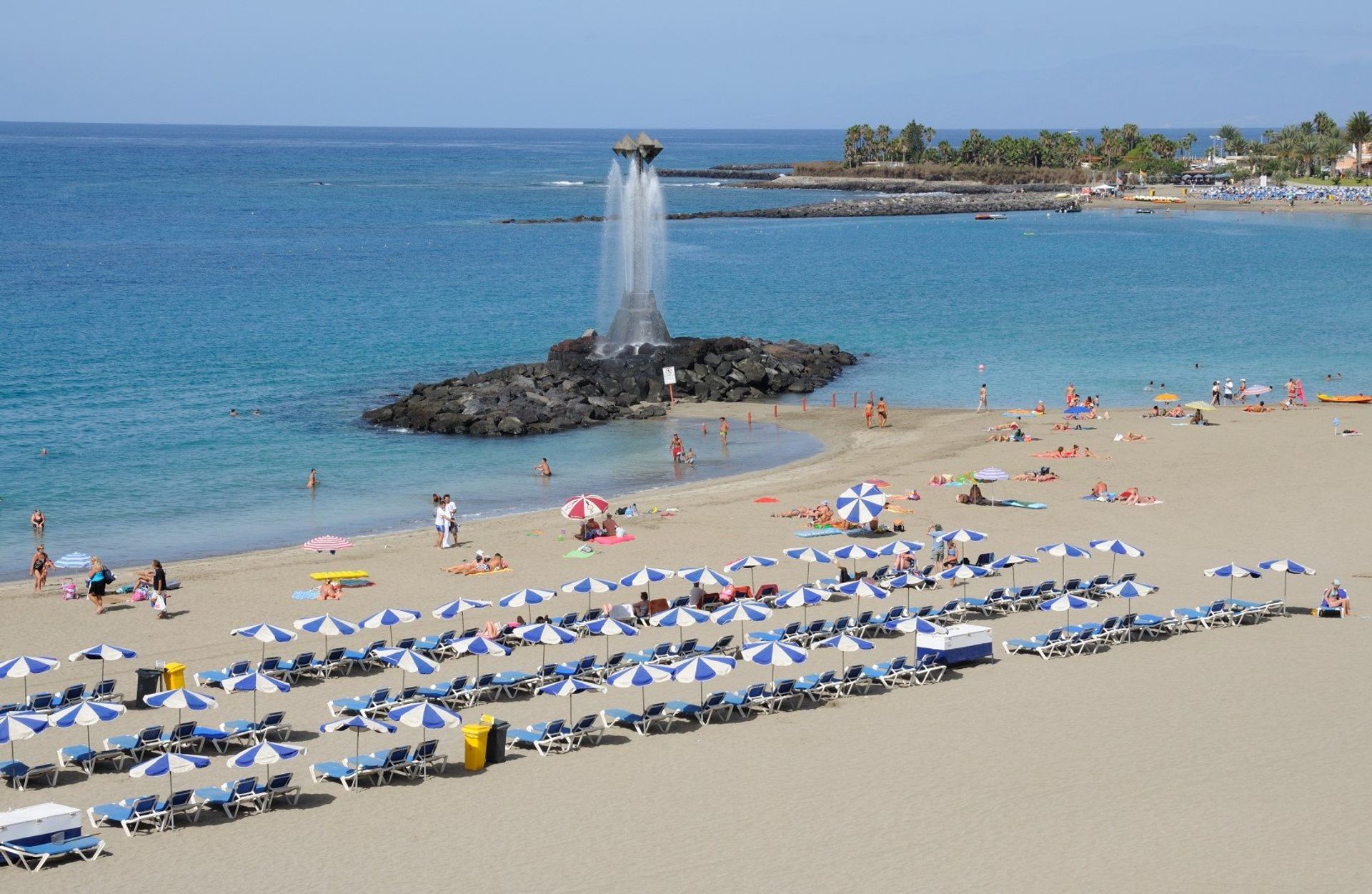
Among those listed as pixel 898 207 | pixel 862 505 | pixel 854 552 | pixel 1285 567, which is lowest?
pixel 854 552

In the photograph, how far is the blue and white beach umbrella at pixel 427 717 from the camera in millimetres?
19016

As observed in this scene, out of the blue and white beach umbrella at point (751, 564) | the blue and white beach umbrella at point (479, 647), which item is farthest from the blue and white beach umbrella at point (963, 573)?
the blue and white beach umbrella at point (479, 647)

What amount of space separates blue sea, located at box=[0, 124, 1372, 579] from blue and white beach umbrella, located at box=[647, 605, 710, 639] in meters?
12.5

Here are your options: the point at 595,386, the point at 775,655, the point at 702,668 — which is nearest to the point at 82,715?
the point at 702,668

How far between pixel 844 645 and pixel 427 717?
6336 millimetres

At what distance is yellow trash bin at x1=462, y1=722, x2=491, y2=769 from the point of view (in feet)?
62.9

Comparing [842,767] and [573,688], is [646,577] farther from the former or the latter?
[842,767]

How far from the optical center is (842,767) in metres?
19.1

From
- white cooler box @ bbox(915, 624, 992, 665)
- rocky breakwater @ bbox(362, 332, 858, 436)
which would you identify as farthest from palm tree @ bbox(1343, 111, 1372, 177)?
white cooler box @ bbox(915, 624, 992, 665)

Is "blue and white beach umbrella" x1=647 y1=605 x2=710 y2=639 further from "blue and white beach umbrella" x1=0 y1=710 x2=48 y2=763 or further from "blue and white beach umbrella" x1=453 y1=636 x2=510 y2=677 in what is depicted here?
"blue and white beach umbrella" x1=0 y1=710 x2=48 y2=763

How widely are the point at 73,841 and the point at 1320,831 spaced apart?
13.7 metres

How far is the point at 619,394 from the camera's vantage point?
50.4 m

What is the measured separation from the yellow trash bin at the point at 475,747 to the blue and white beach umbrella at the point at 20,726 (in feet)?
17.2

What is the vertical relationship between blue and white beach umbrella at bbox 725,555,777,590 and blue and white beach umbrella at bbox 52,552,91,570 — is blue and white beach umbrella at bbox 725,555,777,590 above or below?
above
